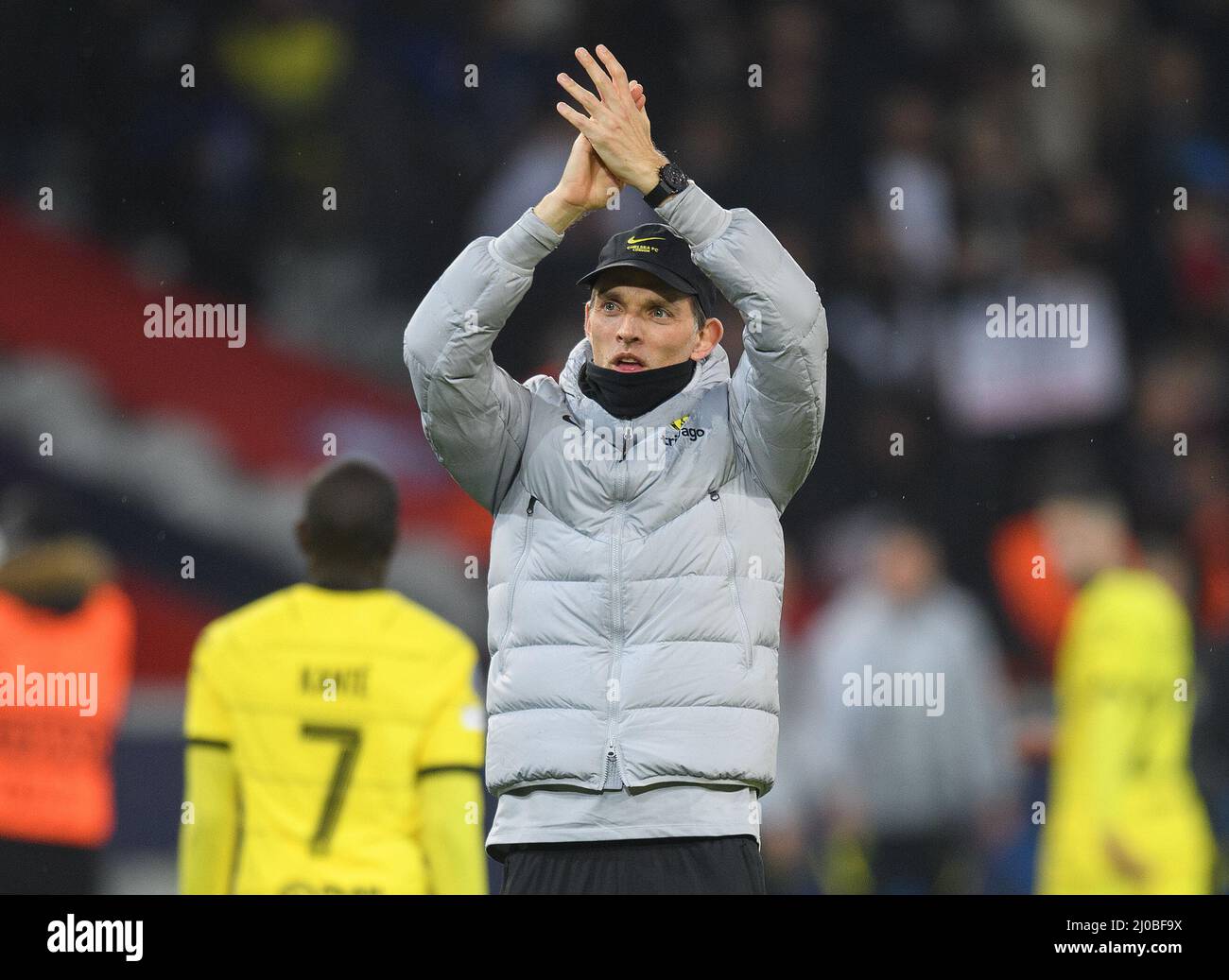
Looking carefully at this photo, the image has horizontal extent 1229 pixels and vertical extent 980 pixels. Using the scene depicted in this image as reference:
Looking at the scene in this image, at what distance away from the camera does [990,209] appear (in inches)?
176

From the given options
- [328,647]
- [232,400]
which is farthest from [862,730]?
[232,400]

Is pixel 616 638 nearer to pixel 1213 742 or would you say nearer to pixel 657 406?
pixel 657 406

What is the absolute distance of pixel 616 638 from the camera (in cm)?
240

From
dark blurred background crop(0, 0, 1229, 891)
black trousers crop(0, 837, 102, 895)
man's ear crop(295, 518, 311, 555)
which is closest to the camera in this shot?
man's ear crop(295, 518, 311, 555)

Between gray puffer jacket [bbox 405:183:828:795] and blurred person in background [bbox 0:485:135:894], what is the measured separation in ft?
5.82

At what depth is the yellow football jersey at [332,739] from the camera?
3248mm

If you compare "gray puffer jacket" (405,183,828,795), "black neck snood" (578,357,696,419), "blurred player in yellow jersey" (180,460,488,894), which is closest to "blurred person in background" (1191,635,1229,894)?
"blurred player in yellow jersey" (180,460,488,894)

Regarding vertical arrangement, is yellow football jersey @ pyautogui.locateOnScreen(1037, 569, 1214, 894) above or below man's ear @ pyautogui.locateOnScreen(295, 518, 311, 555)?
below

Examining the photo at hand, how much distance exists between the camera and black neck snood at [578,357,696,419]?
2504 millimetres

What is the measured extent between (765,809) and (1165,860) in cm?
90

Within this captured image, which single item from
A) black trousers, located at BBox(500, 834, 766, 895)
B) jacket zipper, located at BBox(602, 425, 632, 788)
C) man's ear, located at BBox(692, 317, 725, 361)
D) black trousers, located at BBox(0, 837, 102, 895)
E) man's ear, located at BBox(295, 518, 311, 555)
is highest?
man's ear, located at BBox(692, 317, 725, 361)

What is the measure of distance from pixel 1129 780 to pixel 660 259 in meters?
2.14

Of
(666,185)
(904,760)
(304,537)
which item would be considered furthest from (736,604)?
(904,760)

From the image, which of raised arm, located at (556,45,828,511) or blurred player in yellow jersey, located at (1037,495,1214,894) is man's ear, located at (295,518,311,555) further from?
blurred player in yellow jersey, located at (1037,495,1214,894)
